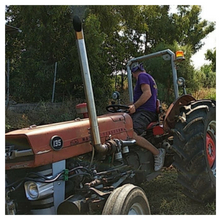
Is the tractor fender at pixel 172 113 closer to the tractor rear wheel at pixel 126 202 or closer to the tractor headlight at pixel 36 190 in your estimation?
the tractor rear wheel at pixel 126 202

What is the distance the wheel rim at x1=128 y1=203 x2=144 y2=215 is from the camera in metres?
2.25

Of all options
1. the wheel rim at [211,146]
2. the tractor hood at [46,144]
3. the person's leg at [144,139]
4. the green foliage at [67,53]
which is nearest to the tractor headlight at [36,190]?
the tractor hood at [46,144]

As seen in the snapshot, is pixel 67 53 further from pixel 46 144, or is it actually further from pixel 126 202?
pixel 126 202

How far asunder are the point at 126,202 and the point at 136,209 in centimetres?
24

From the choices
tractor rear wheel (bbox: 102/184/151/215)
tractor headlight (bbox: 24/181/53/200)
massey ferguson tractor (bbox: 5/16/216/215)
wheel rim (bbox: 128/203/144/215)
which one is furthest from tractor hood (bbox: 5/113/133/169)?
wheel rim (bbox: 128/203/144/215)

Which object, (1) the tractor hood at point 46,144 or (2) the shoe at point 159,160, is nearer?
(1) the tractor hood at point 46,144

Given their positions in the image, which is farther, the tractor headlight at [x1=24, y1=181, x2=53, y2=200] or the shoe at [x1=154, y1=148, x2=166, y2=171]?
the shoe at [x1=154, y1=148, x2=166, y2=171]

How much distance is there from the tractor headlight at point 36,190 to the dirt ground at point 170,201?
1.38 metres

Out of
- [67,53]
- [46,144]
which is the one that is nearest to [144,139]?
[46,144]

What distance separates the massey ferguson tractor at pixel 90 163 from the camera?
7.00ft

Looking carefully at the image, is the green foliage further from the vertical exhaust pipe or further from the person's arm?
the vertical exhaust pipe

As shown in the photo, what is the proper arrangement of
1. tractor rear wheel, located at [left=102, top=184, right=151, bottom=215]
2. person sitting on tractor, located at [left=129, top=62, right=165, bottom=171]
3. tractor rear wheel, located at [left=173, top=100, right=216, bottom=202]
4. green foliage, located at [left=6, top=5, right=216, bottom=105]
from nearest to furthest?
tractor rear wheel, located at [left=102, top=184, right=151, bottom=215]
tractor rear wheel, located at [left=173, top=100, right=216, bottom=202]
person sitting on tractor, located at [left=129, top=62, right=165, bottom=171]
green foliage, located at [left=6, top=5, right=216, bottom=105]

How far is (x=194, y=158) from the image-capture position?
299 cm

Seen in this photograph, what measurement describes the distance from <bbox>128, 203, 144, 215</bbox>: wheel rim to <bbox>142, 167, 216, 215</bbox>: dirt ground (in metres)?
0.77
